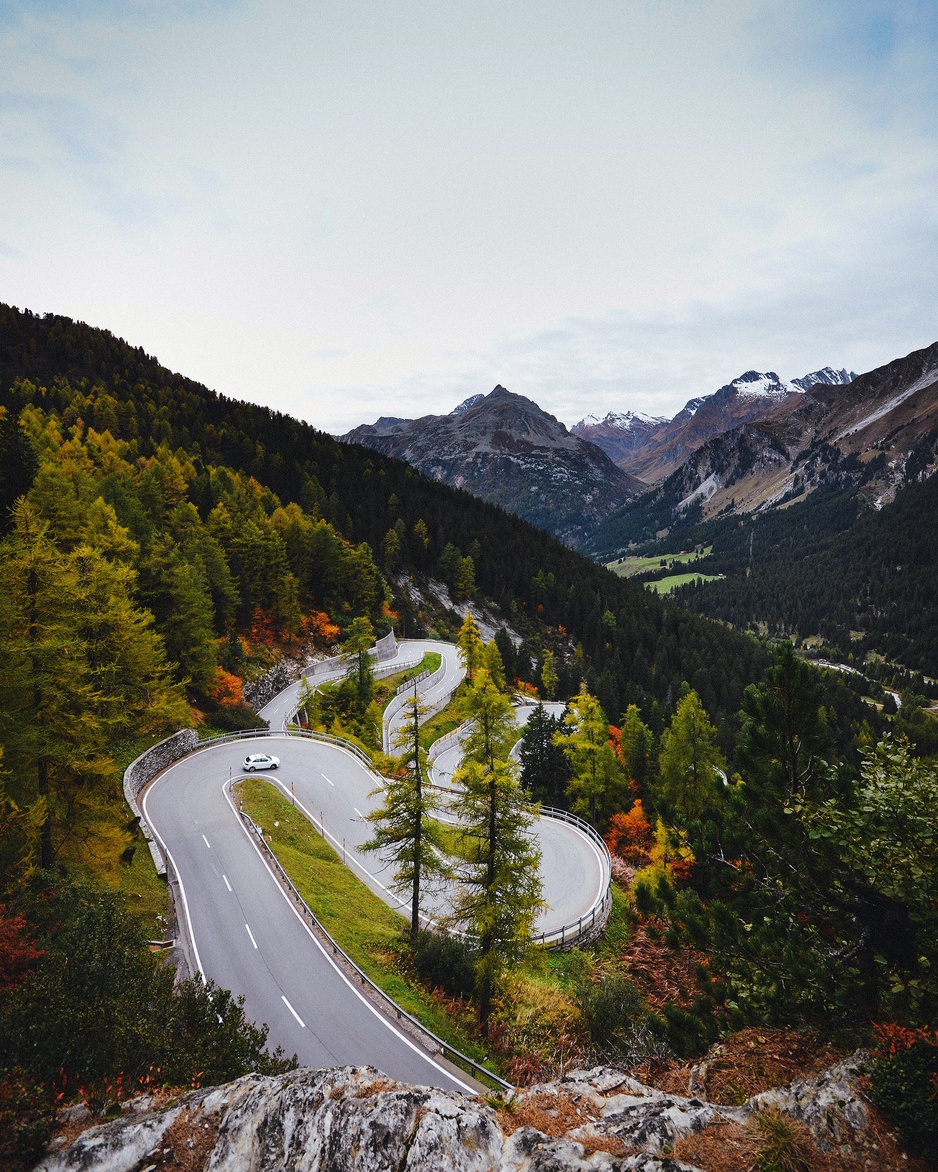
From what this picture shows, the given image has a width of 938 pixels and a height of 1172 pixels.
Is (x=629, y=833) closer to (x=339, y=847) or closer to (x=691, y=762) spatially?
(x=691, y=762)

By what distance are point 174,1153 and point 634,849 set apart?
106 ft

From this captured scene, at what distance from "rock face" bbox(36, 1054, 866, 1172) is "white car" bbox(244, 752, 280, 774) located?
1086 inches

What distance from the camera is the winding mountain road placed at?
1536 centimetres

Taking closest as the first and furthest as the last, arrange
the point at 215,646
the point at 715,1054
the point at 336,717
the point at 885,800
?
1. the point at 885,800
2. the point at 715,1054
3. the point at 215,646
4. the point at 336,717

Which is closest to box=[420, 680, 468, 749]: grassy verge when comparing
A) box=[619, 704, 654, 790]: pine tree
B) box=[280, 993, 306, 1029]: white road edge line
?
box=[619, 704, 654, 790]: pine tree

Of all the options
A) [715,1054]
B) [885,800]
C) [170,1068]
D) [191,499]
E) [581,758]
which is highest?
[191,499]

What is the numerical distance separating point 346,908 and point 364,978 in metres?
5.11

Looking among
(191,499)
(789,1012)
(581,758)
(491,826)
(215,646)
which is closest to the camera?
(789,1012)

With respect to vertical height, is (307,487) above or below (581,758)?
above

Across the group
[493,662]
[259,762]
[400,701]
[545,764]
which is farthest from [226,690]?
[493,662]

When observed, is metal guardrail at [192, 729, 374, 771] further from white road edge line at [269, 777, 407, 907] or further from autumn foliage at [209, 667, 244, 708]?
white road edge line at [269, 777, 407, 907]

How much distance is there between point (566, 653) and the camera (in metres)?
91.9

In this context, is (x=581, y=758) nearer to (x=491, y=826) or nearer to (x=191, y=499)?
(x=491, y=826)

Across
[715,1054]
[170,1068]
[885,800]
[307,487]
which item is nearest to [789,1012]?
[715,1054]
